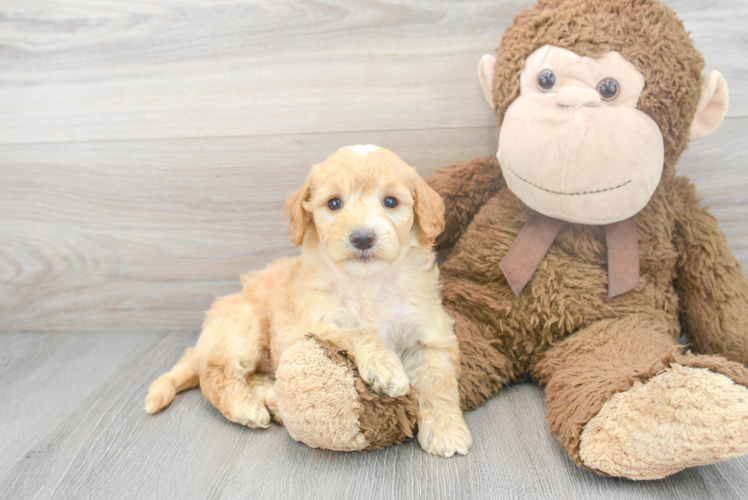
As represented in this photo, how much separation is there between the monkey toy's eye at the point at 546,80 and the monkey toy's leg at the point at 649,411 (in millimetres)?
661

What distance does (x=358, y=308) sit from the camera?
4.43 feet

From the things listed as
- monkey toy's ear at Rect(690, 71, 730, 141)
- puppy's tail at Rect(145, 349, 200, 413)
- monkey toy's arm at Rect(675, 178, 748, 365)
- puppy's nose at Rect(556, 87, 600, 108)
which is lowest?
puppy's tail at Rect(145, 349, 200, 413)

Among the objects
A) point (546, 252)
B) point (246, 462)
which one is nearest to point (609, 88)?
point (546, 252)

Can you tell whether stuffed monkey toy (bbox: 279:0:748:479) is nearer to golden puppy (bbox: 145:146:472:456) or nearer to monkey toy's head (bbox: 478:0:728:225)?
monkey toy's head (bbox: 478:0:728:225)

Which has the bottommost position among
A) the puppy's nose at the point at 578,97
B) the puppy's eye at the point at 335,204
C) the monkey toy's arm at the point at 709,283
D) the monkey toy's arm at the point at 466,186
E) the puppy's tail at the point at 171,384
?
the puppy's tail at the point at 171,384

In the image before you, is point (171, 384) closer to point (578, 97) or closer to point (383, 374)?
point (383, 374)

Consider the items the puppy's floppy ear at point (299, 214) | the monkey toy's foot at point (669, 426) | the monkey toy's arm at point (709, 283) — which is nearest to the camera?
the monkey toy's foot at point (669, 426)

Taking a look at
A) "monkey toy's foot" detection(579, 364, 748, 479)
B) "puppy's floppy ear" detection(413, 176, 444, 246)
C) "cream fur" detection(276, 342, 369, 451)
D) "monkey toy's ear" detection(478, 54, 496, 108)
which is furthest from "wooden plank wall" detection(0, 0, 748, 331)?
"monkey toy's foot" detection(579, 364, 748, 479)

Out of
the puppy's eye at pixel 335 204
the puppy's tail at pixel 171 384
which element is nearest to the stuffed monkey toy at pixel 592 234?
the puppy's eye at pixel 335 204

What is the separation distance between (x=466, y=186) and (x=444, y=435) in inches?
27.9

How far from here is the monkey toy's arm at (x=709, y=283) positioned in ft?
4.71

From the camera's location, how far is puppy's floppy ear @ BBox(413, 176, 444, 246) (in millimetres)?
1305

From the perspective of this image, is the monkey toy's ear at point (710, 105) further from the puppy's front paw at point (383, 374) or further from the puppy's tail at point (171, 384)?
the puppy's tail at point (171, 384)

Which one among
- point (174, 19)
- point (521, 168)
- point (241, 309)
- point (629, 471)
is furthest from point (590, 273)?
point (174, 19)
